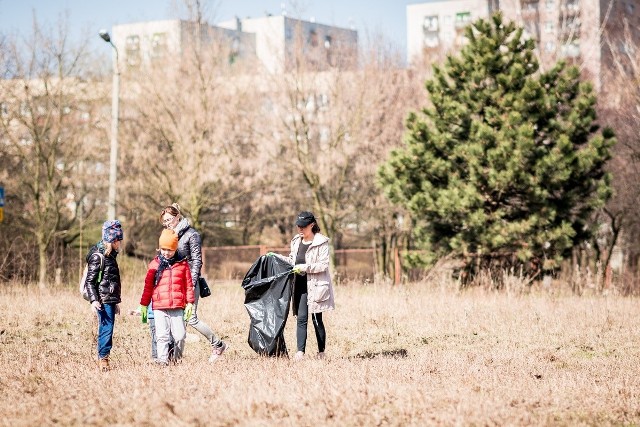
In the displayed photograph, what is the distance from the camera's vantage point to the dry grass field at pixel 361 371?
22.7 ft

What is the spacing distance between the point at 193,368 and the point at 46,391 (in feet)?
5.23

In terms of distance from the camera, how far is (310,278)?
10.2 meters

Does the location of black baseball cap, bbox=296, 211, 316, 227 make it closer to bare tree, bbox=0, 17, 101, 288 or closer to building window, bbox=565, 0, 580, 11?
bare tree, bbox=0, 17, 101, 288

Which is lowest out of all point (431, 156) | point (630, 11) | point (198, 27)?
point (431, 156)

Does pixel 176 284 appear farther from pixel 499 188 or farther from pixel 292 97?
pixel 292 97

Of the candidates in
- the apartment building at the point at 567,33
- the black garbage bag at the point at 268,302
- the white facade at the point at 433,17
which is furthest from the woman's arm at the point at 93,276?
the white facade at the point at 433,17

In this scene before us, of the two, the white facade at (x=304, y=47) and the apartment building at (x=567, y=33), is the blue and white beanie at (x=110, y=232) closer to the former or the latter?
the white facade at (x=304, y=47)

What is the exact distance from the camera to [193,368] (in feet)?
A: 29.7

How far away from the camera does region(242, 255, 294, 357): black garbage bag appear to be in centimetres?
1023

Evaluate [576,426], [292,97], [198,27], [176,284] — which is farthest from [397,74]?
[576,426]

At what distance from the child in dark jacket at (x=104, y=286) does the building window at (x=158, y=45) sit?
2969cm

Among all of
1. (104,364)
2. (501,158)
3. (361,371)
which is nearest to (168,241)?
(104,364)

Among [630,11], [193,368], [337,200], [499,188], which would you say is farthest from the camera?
[630,11]

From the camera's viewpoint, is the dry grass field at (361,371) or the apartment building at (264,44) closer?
the dry grass field at (361,371)
